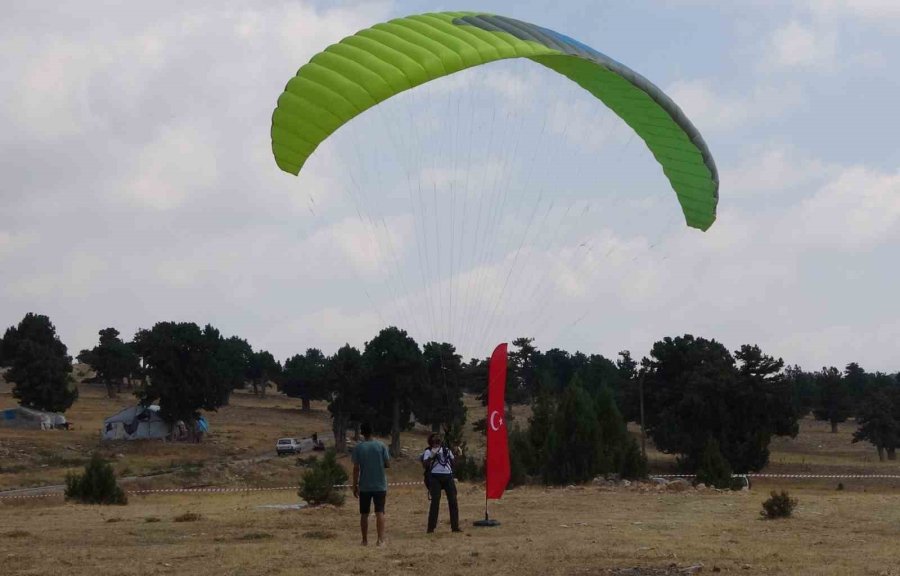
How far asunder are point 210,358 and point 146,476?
22366mm

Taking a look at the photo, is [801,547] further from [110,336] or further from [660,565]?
[110,336]

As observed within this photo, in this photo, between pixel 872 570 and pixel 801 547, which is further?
pixel 801 547

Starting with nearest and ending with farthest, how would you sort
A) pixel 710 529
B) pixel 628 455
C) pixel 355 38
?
pixel 355 38, pixel 710 529, pixel 628 455

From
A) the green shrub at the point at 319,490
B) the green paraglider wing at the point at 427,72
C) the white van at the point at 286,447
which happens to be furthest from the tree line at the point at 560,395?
the green paraglider wing at the point at 427,72

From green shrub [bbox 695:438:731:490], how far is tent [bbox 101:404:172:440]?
1693 inches

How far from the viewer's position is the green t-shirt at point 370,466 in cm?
1312

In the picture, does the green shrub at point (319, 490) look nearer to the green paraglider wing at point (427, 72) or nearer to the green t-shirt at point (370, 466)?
the green t-shirt at point (370, 466)

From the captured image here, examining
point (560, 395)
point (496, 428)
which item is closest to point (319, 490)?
point (496, 428)

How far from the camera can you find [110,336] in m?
101

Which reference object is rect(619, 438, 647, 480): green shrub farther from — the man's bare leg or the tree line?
the man's bare leg

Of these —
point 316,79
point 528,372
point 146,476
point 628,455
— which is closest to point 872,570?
point 316,79

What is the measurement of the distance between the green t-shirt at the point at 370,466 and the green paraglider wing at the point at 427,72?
11.8ft

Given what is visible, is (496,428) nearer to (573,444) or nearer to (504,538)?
(504,538)

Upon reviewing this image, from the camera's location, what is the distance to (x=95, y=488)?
908 inches
